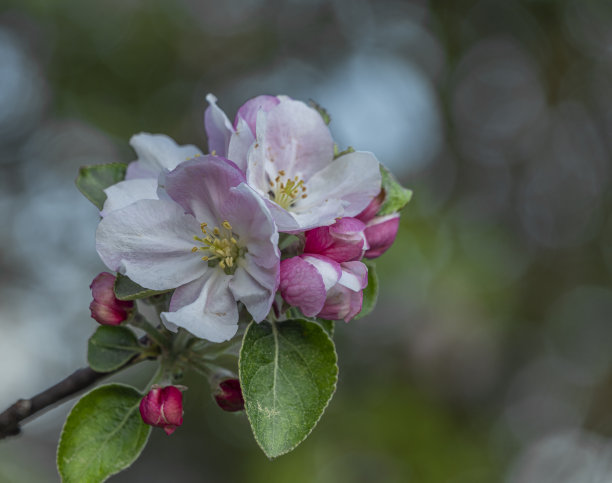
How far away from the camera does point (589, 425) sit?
652 centimetres

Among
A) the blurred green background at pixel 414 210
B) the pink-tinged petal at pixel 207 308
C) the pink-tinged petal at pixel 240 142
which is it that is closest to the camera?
the pink-tinged petal at pixel 207 308

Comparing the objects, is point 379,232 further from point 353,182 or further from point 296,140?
point 296,140

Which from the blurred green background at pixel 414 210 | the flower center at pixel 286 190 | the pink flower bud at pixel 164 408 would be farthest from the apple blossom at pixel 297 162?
the blurred green background at pixel 414 210

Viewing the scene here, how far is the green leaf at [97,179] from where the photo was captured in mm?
1124

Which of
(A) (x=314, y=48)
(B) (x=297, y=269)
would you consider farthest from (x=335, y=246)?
(A) (x=314, y=48)

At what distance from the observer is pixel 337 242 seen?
3.24ft

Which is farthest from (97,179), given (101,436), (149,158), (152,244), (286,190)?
(101,436)

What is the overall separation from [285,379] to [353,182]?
355 millimetres

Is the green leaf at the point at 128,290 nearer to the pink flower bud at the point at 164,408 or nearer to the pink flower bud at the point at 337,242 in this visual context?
the pink flower bud at the point at 164,408

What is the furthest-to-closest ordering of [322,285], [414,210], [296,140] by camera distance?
[414,210], [296,140], [322,285]

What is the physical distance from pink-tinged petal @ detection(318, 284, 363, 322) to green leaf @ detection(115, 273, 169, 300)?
0.26 meters

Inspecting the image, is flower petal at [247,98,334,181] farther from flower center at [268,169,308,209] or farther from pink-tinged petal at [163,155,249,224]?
pink-tinged petal at [163,155,249,224]

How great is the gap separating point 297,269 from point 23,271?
213 inches

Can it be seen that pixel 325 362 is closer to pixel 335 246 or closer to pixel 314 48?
pixel 335 246
